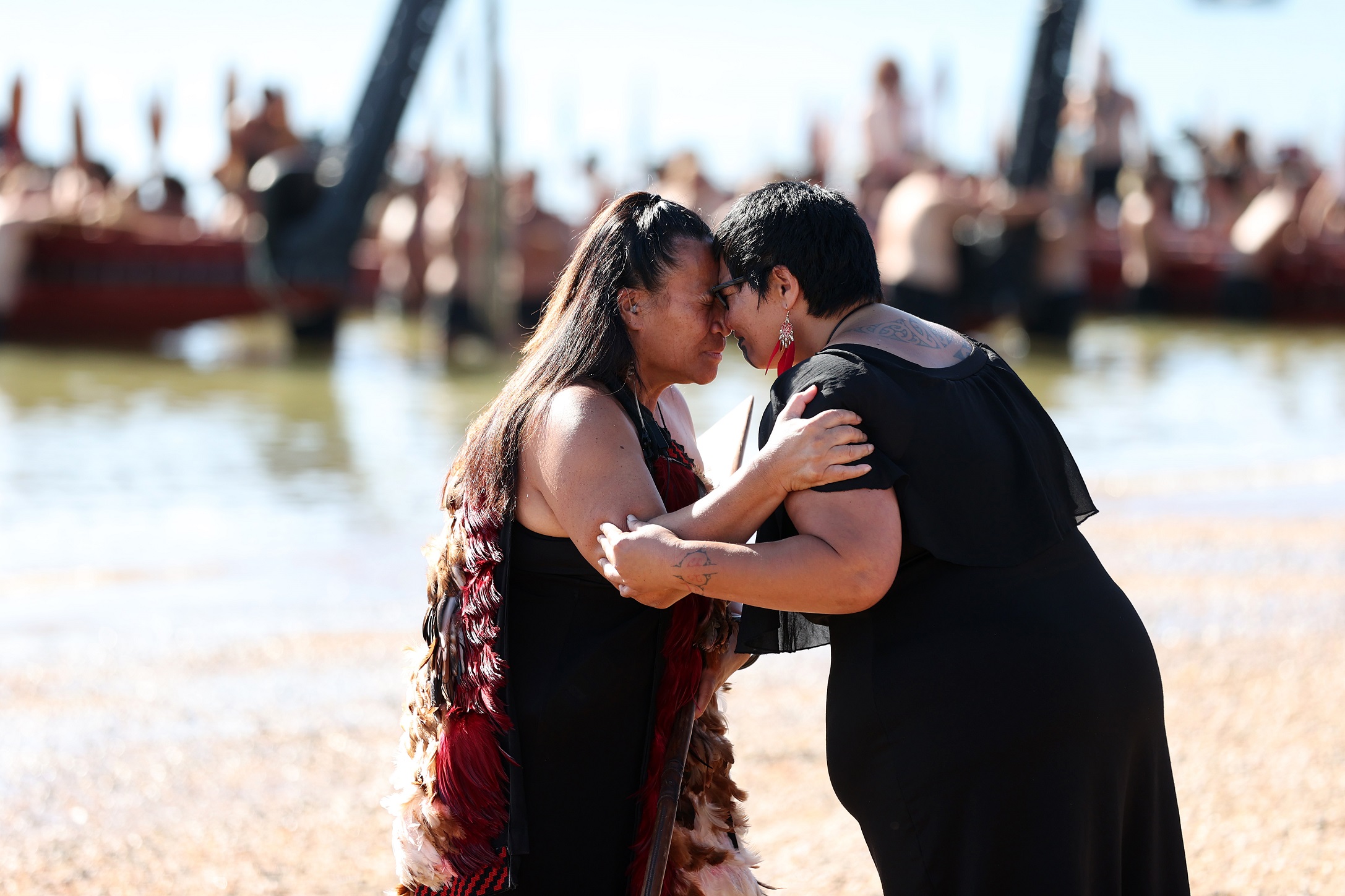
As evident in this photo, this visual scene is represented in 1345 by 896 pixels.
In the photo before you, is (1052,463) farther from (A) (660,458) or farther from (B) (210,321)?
(B) (210,321)

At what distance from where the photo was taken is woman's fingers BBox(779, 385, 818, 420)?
7.32 ft

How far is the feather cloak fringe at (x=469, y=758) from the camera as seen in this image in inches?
98.6

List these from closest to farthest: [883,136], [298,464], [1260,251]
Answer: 1. [298,464]
2. [883,136]
3. [1260,251]

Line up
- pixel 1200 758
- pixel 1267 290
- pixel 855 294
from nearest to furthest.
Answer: pixel 855 294 → pixel 1200 758 → pixel 1267 290

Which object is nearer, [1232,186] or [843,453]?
[843,453]

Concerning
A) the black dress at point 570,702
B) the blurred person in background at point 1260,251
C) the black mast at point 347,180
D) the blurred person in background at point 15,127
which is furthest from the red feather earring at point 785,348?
the blurred person in background at point 15,127

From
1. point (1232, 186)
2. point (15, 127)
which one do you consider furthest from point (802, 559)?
point (1232, 186)

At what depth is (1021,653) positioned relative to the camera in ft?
7.39

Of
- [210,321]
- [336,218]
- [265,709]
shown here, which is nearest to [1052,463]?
[265,709]

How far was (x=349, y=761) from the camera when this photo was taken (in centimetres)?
438

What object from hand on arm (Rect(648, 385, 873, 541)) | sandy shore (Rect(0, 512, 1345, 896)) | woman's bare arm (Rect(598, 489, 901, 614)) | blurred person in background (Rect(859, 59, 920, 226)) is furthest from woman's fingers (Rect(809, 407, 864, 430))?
blurred person in background (Rect(859, 59, 920, 226))

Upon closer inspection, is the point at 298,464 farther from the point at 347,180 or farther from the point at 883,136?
the point at 883,136

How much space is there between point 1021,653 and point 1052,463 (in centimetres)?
33

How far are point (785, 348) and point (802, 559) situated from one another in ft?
1.41
